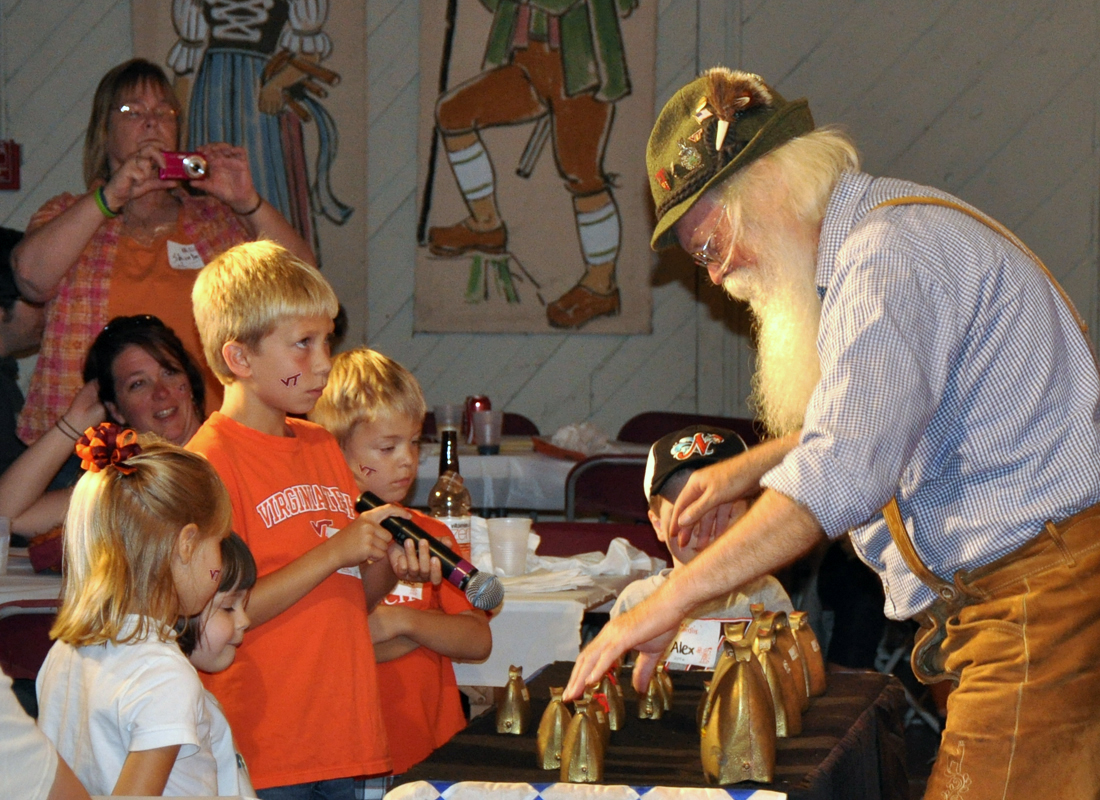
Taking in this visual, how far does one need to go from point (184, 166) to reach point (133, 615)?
Answer: 87.2 inches

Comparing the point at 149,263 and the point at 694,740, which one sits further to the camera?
the point at 149,263

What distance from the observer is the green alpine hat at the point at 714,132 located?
6.00 ft

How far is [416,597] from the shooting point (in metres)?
2.72

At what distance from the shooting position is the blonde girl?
1.74m

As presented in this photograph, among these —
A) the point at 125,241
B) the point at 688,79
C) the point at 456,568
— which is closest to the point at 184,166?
the point at 125,241

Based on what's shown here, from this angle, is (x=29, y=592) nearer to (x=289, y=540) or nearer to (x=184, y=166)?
(x=289, y=540)

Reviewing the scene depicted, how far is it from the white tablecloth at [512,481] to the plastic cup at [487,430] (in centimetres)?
12

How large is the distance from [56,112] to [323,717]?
5632mm

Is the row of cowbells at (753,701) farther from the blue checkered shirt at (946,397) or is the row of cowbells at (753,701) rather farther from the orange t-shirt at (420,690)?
the orange t-shirt at (420,690)

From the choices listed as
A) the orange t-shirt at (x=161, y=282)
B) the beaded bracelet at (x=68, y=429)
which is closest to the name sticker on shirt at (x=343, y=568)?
the beaded bracelet at (x=68, y=429)

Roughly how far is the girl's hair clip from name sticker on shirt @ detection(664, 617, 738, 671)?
118 cm

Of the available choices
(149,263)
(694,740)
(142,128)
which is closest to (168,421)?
(149,263)

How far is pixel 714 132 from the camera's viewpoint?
6.07 ft

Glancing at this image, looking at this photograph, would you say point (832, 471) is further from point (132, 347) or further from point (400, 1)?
point (400, 1)
